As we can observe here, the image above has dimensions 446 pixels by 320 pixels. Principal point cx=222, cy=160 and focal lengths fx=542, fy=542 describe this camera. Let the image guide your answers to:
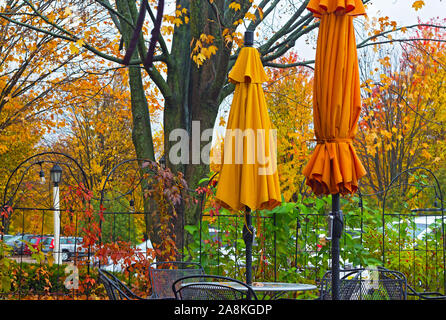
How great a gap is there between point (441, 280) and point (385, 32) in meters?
4.64

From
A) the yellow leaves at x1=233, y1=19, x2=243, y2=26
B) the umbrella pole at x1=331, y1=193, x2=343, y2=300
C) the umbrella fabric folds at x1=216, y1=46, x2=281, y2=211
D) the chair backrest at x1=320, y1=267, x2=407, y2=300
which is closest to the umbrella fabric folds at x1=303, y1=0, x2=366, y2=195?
the umbrella pole at x1=331, y1=193, x2=343, y2=300

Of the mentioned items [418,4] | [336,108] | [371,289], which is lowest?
[371,289]

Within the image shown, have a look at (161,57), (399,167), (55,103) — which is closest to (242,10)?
(161,57)

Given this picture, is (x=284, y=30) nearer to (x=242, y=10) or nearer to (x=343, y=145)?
(x=242, y=10)

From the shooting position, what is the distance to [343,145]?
4496 mm

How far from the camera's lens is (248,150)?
5000mm

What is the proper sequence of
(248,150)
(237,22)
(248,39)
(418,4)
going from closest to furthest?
(248,150) < (248,39) < (237,22) < (418,4)

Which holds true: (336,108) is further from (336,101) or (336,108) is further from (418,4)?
(418,4)

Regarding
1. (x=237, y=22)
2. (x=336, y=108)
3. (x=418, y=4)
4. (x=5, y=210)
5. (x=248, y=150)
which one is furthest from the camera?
(x=418, y=4)

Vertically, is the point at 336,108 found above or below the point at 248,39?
below

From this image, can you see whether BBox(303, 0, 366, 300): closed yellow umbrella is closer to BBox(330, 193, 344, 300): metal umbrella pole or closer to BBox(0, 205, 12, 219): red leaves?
BBox(330, 193, 344, 300): metal umbrella pole

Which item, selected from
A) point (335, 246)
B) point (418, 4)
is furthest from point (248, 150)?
point (418, 4)

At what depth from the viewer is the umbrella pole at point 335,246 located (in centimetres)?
440

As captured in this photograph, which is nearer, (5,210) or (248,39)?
(248,39)
